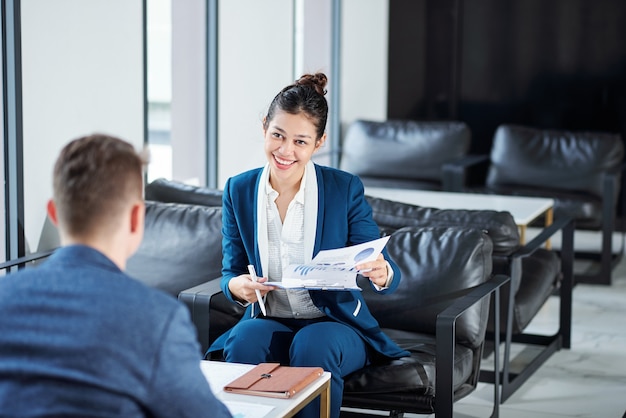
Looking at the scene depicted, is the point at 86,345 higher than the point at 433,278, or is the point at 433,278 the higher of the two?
the point at 86,345

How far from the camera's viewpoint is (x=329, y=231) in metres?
3.02

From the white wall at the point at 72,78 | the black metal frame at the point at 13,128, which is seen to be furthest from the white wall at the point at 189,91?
the black metal frame at the point at 13,128

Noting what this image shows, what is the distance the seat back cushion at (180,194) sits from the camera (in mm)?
4047

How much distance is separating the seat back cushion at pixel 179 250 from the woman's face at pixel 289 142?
74 cm

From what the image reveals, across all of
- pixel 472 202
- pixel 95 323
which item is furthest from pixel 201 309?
pixel 472 202

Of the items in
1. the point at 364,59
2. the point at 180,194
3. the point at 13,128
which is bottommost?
the point at 180,194

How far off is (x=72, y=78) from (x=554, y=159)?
367 centimetres

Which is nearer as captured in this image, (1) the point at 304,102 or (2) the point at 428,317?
(1) the point at 304,102

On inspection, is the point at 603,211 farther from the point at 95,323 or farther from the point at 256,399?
the point at 95,323

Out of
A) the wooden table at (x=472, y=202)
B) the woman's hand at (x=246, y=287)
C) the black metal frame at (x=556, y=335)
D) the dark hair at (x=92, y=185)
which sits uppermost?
the dark hair at (x=92, y=185)

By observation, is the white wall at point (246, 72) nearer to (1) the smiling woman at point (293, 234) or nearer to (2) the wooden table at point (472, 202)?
(2) the wooden table at point (472, 202)

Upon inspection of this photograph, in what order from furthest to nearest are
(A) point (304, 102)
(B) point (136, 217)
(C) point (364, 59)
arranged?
1. (C) point (364, 59)
2. (A) point (304, 102)
3. (B) point (136, 217)

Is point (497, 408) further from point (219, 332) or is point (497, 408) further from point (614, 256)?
point (614, 256)

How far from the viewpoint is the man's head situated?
1.53 m
